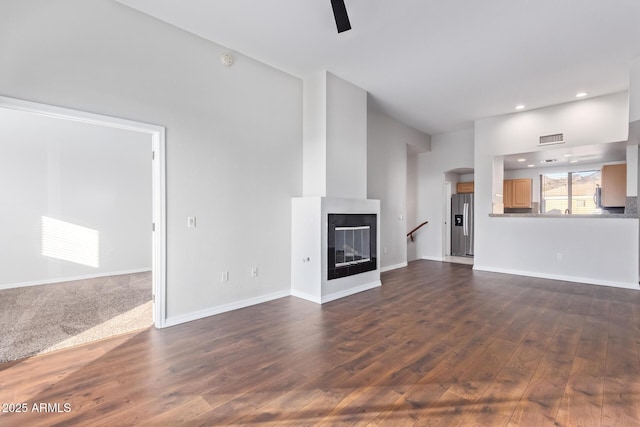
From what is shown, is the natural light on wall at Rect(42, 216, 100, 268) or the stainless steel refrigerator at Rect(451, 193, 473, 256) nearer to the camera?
the natural light on wall at Rect(42, 216, 100, 268)

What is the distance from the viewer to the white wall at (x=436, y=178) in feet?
23.6

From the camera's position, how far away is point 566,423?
1.71 meters

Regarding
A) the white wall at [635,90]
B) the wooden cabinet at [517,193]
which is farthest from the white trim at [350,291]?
the wooden cabinet at [517,193]

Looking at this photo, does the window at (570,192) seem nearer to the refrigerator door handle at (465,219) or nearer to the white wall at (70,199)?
the refrigerator door handle at (465,219)

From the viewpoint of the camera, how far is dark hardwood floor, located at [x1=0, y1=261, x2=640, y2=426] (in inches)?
70.9

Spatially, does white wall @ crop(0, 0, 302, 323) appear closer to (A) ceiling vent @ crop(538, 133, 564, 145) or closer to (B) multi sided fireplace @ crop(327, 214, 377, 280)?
(B) multi sided fireplace @ crop(327, 214, 377, 280)

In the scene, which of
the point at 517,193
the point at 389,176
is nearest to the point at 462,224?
the point at 517,193

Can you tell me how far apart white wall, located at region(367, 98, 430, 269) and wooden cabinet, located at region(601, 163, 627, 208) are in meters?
4.00

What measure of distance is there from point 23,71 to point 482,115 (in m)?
6.79

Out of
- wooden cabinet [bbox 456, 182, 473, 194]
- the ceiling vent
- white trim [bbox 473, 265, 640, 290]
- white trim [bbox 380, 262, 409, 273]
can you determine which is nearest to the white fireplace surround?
white trim [bbox 380, 262, 409, 273]

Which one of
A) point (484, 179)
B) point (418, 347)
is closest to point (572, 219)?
point (484, 179)

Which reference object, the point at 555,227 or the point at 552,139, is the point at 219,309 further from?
the point at 552,139

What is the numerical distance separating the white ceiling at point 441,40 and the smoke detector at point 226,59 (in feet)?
0.36

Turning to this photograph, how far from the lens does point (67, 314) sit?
11.6ft
